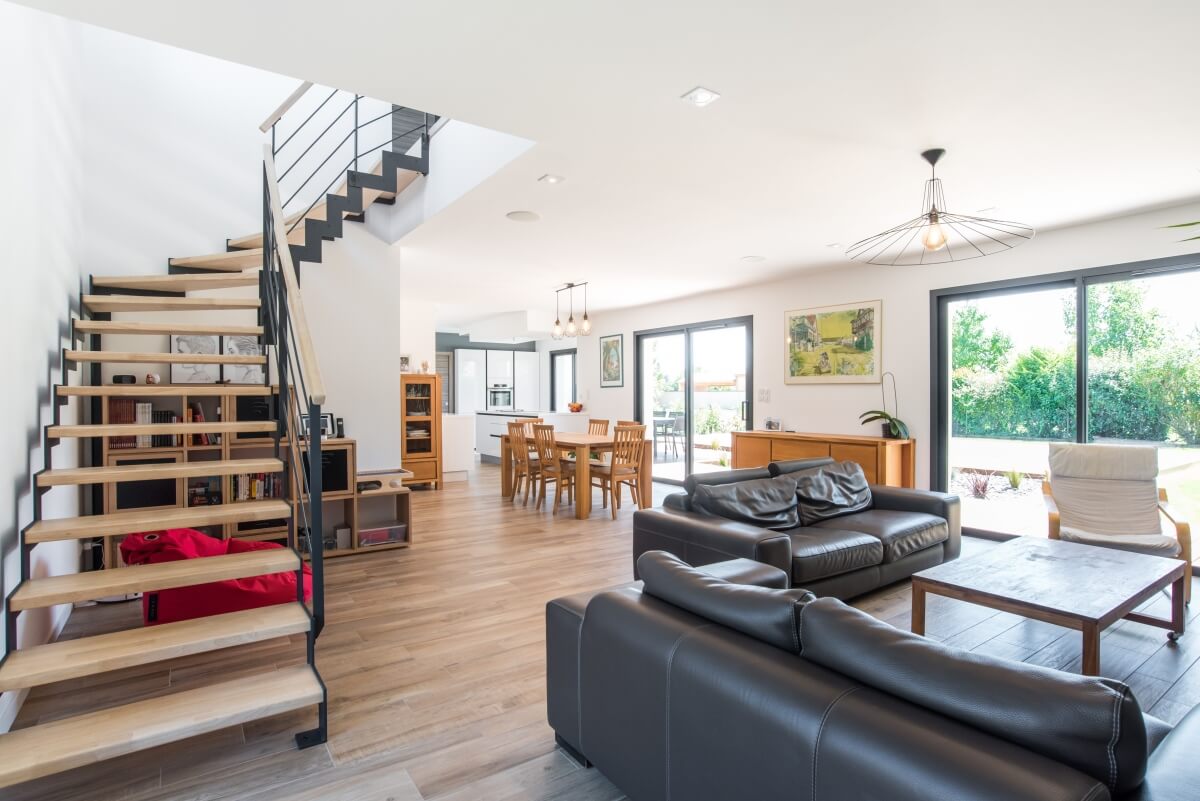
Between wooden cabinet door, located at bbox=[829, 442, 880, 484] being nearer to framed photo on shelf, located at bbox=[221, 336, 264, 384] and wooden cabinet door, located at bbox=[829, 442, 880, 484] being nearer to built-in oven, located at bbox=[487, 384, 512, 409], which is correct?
framed photo on shelf, located at bbox=[221, 336, 264, 384]

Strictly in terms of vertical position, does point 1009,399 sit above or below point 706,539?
above

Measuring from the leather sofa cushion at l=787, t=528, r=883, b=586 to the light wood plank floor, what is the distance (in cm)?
32

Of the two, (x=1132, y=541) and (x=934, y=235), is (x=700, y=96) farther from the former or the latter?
(x=1132, y=541)

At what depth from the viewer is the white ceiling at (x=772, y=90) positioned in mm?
2229

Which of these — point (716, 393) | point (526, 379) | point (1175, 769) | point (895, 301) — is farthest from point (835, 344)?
point (526, 379)

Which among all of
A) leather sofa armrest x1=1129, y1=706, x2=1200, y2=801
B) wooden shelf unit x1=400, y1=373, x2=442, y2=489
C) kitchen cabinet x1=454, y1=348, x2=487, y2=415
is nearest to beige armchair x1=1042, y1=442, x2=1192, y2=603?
leather sofa armrest x1=1129, y1=706, x2=1200, y2=801

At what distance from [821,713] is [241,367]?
16.7 ft

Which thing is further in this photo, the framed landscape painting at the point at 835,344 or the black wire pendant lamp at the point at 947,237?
the framed landscape painting at the point at 835,344

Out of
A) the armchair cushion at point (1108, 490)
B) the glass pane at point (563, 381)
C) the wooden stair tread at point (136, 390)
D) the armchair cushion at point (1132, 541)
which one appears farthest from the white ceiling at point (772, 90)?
the glass pane at point (563, 381)

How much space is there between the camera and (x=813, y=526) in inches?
156

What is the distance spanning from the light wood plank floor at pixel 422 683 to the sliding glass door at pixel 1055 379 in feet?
5.35

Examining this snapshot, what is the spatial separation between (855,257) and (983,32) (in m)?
3.87

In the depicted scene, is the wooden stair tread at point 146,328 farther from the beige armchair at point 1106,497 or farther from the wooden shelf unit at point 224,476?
the beige armchair at point 1106,497

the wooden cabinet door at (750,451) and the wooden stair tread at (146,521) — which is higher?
the wooden stair tread at (146,521)
